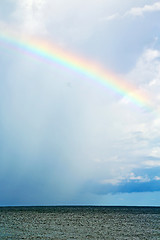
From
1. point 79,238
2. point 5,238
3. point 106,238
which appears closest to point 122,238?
point 106,238

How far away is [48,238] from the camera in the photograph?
4656 centimetres

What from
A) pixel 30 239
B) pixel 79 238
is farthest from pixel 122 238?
A: pixel 30 239

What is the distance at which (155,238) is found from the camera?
164 feet

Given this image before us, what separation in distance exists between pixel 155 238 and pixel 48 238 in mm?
18589

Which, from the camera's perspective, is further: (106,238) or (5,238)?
(106,238)

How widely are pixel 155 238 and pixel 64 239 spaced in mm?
16140

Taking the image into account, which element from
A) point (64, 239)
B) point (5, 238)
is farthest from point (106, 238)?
point (5, 238)

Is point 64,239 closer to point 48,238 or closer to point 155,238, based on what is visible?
point 48,238

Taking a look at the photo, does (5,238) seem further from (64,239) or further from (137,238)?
(137,238)

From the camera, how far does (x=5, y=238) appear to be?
4409 centimetres

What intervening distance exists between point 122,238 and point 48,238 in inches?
507

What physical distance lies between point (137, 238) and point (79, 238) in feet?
34.1

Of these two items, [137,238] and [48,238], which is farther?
[137,238]

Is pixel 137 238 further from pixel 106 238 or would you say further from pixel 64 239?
pixel 64 239
